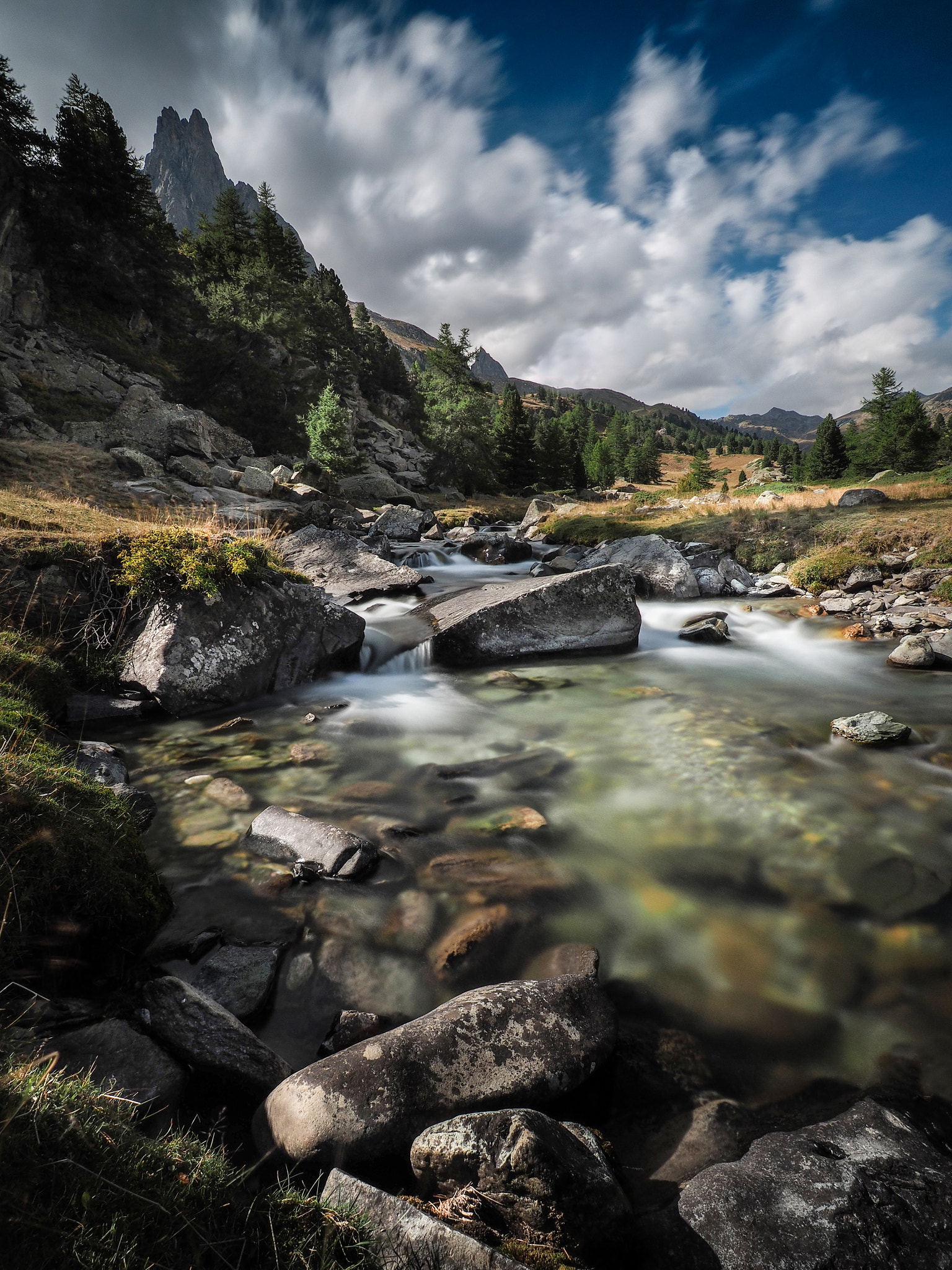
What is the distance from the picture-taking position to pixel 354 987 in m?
3.34

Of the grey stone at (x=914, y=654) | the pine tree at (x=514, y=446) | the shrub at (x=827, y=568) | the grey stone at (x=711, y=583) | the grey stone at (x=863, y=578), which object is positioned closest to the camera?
the grey stone at (x=914, y=654)

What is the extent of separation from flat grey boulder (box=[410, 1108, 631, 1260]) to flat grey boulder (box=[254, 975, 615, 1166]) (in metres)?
0.21

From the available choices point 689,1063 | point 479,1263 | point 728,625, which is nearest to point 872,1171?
point 689,1063

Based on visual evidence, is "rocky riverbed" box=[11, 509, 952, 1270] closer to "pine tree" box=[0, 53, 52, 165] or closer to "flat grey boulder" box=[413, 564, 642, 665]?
"flat grey boulder" box=[413, 564, 642, 665]

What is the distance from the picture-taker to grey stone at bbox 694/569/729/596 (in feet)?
56.4

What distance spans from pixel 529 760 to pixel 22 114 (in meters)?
62.2

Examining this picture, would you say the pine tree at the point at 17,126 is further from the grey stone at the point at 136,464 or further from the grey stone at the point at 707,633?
the grey stone at the point at 707,633

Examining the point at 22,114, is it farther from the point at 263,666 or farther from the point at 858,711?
the point at 858,711

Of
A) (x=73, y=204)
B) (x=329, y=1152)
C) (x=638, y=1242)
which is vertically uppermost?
(x=73, y=204)

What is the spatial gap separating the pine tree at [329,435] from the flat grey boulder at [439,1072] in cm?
4202

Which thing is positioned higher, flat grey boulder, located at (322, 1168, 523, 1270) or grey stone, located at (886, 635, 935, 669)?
grey stone, located at (886, 635, 935, 669)

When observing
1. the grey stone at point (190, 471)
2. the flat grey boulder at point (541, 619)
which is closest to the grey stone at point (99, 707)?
the flat grey boulder at point (541, 619)

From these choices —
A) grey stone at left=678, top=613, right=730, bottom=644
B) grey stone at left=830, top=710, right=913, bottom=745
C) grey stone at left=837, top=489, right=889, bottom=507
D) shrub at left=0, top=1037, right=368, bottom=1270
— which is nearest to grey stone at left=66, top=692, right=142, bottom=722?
shrub at left=0, top=1037, right=368, bottom=1270

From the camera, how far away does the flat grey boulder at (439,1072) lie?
85.0 inches
